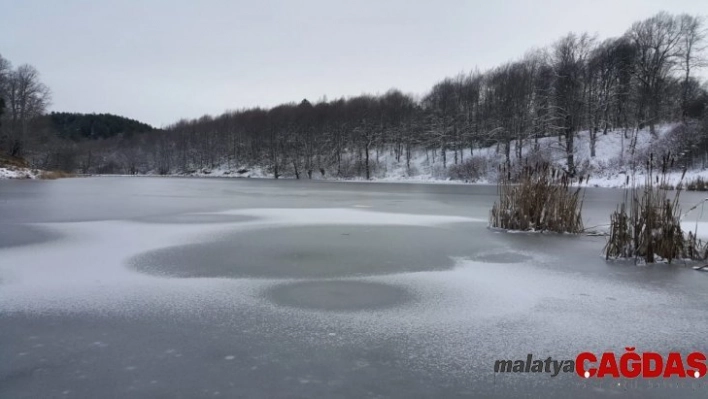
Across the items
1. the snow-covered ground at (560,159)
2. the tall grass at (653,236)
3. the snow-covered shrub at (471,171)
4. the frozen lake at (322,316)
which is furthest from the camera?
the snow-covered shrub at (471,171)

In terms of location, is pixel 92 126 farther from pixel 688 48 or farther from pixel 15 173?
pixel 688 48

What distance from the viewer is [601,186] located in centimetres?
2944

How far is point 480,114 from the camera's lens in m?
48.9

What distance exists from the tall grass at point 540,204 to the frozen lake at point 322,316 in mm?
1605

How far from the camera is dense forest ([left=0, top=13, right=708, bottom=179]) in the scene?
39.5 meters

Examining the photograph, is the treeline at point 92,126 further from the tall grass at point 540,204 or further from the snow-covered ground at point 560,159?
the tall grass at point 540,204

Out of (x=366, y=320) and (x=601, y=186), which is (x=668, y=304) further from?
(x=601, y=186)

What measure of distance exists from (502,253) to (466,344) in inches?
155

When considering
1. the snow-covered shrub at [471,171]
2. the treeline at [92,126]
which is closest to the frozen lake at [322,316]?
the snow-covered shrub at [471,171]

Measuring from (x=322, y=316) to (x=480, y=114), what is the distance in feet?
159

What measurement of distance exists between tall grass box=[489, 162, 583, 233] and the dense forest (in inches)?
805

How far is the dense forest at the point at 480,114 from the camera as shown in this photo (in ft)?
130

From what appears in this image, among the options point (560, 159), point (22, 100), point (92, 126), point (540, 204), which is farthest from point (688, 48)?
point (92, 126)

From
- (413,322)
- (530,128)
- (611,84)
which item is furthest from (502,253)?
(611,84)
